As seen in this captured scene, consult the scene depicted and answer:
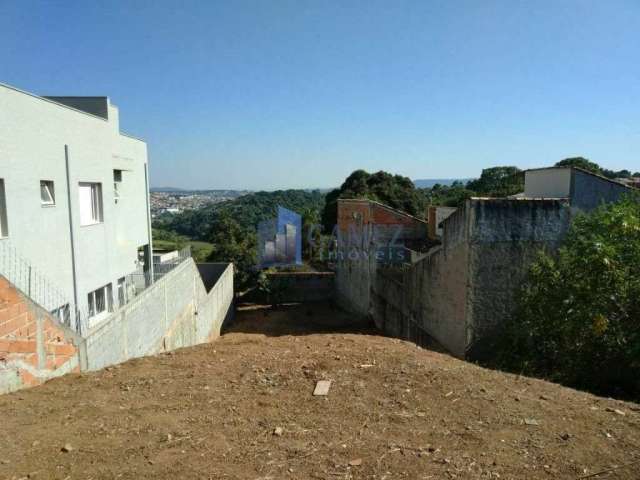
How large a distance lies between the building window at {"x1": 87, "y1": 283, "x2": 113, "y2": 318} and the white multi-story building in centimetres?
2

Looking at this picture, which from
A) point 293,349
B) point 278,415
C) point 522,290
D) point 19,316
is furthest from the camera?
point 522,290

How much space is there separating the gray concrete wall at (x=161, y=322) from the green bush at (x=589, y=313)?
291 inches

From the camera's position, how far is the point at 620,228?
26.3ft

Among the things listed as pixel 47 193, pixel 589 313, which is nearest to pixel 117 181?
pixel 47 193

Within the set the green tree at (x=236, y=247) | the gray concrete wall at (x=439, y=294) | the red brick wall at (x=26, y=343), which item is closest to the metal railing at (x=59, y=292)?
the red brick wall at (x=26, y=343)

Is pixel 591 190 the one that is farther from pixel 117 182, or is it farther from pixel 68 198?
pixel 117 182

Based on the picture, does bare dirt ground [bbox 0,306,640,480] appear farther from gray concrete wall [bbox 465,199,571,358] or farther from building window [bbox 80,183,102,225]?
building window [bbox 80,183,102,225]

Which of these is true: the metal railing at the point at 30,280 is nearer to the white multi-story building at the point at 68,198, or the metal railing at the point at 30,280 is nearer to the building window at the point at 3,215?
the white multi-story building at the point at 68,198

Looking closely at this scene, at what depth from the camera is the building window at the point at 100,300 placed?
10.5 m

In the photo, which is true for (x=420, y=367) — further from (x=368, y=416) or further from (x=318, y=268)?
(x=318, y=268)

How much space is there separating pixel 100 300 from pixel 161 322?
6.20ft

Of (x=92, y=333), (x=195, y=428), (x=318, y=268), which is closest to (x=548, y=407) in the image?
(x=195, y=428)

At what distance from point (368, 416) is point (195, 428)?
71.2 inches

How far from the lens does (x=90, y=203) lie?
1051 cm
